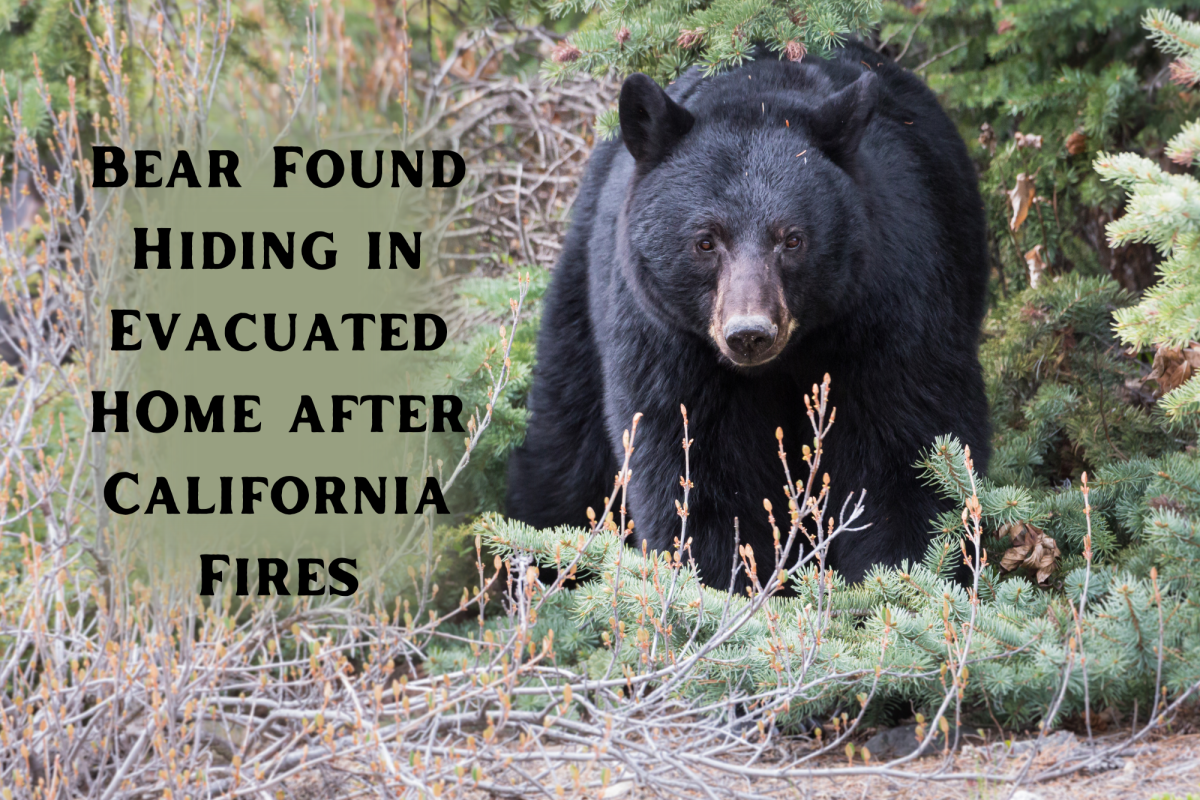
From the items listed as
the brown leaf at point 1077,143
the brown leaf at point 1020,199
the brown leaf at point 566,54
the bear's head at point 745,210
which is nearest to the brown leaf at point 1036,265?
the brown leaf at point 1020,199

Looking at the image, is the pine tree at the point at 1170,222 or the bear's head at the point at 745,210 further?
the bear's head at the point at 745,210

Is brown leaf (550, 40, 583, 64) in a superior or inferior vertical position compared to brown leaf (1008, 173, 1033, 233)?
superior

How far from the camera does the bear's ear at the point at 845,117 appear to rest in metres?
3.19

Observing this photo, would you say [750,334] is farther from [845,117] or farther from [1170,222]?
[1170,222]

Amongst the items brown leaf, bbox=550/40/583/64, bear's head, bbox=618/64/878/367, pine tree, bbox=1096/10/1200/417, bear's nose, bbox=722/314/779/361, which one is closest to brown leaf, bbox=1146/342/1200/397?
pine tree, bbox=1096/10/1200/417

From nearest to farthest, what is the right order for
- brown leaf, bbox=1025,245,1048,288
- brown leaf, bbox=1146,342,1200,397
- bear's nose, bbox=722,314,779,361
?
bear's nose, bbox=722,314,779,361 → brown leaf, bbox=1146,342,1200,397 → brown leaf, bbox=1025,245,1048,288

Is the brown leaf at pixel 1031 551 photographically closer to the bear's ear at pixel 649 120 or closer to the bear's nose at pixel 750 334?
the bear's nose at pixel 750 334

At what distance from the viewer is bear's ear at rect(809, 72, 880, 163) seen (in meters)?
3.19

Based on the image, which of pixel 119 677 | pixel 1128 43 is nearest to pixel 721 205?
pixel 119 677

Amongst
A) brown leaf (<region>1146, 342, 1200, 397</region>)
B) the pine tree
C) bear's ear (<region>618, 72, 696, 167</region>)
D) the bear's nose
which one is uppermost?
bear's ear (<region>618, 72, 696, 167</region>)

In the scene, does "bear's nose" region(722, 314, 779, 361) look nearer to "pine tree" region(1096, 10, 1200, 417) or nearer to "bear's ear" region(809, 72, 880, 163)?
"bear's ear" region(809, 72, 880, 163)

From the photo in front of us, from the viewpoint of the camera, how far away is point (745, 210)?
10.3 feet

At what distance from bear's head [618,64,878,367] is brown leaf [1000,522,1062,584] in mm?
766

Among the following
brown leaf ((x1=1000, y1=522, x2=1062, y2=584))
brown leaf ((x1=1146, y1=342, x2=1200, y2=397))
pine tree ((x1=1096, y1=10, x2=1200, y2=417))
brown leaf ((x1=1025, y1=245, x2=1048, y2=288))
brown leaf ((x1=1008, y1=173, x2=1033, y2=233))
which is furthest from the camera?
brown leaf ((x1=1025, y1=245, x2=1048, y2=288))
